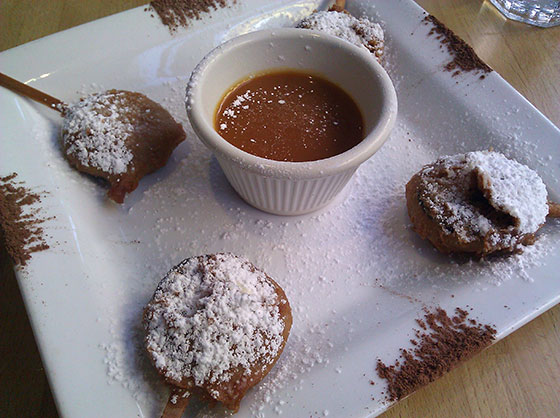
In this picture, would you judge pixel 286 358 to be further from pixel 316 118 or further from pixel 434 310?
pixel 316 118

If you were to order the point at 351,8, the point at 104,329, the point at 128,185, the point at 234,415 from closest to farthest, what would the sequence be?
the point at 234,415 → the point at 104,329 → the point at 128,185 → the point at 351,8

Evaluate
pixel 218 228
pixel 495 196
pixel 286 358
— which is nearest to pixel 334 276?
pixel 286 358

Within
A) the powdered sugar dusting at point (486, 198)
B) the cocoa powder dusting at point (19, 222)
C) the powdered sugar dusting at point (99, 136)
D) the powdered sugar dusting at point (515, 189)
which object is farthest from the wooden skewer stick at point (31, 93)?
the powdered sugar dusting at point (515, 189)

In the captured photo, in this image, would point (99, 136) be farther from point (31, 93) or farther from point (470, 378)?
point (470, 378)

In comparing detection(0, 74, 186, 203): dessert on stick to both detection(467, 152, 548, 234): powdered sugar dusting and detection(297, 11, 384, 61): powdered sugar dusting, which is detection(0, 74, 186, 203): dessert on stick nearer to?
detection(297, 11, 384, 61): powdered sugar dusting

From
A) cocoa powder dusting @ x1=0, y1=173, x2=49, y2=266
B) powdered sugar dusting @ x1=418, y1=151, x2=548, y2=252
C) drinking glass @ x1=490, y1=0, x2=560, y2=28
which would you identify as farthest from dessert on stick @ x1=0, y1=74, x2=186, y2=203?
drinking glass @ x1=490, y1=0, x2=560, y2=28

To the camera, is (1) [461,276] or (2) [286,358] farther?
(1) [461,276]
